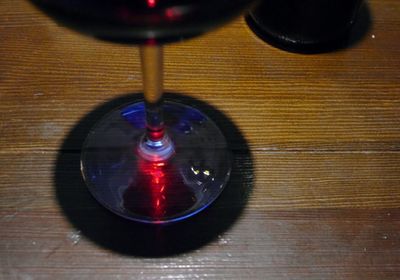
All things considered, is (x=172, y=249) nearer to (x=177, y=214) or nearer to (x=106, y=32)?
(x=177, y=214)

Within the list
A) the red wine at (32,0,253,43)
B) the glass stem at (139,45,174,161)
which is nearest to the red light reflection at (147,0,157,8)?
the red wine at (32,0,253,43)

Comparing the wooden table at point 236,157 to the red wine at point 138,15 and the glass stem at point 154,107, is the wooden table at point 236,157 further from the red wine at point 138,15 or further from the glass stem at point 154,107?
the red wine at point 138,15

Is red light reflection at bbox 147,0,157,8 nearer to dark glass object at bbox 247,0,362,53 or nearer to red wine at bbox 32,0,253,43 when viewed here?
red wine at bbox 32,0,253,43

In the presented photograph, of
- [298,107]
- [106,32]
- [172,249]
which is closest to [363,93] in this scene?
[298,107]

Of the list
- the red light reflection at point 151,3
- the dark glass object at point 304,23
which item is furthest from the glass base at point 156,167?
the red light reflection at point 151,3

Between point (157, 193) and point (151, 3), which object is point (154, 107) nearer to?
point (157, 193)

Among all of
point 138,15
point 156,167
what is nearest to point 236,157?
point 156,167
